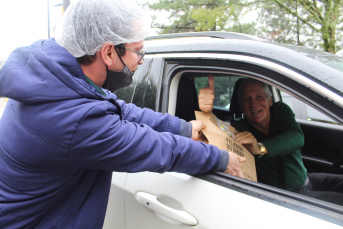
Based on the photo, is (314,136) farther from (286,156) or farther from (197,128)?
(197,128)

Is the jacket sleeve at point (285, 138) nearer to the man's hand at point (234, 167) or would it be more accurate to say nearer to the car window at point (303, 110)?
the man's hand at point (234, 167)

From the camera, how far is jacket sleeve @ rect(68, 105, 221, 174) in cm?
96

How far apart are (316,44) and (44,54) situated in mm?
13846

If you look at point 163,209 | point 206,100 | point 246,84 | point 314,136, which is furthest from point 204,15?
point 163,209

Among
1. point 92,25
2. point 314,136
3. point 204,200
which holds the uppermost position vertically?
point 92,25

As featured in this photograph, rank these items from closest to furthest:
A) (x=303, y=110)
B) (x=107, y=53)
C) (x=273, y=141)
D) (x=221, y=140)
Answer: (x=107, y=53) < (x=221, y=140) < (x=273, y=141) < (x=303, y=110)

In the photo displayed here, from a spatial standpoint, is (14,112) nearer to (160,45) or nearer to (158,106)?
(158,106)

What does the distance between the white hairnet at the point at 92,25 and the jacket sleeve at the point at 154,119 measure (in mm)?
514

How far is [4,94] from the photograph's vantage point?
36.2 inches

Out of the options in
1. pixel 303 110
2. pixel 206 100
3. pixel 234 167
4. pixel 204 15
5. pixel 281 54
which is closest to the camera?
pixel 281 54

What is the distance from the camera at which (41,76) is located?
37.0 inches

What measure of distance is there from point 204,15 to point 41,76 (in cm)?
874

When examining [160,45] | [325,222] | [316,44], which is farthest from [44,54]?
[316,44]

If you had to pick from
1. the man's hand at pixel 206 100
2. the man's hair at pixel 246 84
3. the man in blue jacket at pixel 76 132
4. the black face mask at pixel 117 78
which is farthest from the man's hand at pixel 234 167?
the man's hair at pixel 246 84
